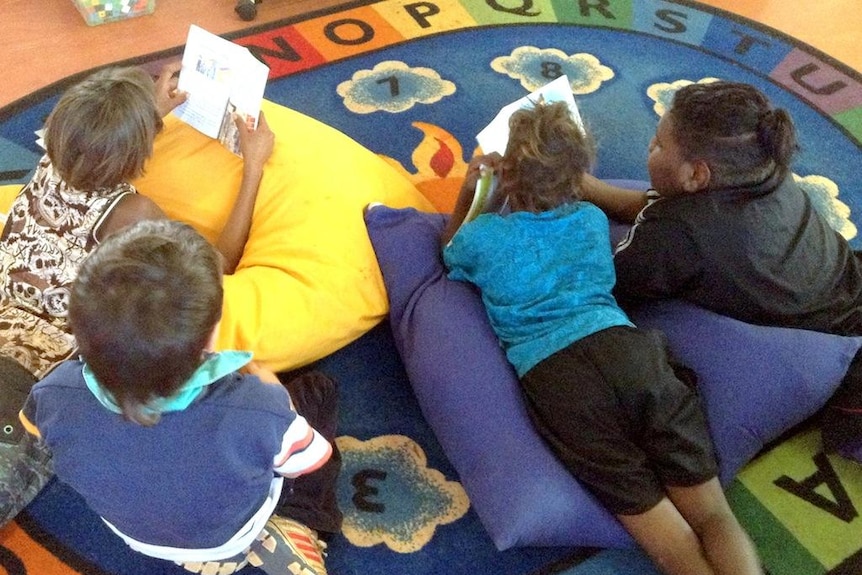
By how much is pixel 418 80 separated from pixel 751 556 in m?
1.68

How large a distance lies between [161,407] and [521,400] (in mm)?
717

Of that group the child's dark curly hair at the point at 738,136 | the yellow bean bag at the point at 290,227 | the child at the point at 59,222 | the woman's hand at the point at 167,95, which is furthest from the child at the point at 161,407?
the child's dark curly hair at the point at 738,136

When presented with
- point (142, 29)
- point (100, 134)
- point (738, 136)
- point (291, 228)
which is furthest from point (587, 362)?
point (142, 29)

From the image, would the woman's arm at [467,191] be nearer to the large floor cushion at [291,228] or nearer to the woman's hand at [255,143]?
the large floor cushion at [291,228]

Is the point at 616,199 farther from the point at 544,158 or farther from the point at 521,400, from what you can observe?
the point at 521,400

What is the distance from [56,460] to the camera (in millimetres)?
Result: 976

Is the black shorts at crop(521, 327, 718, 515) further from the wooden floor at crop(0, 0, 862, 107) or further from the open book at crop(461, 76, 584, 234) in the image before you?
the wooden floor at crop(0, 0, 862, 107)

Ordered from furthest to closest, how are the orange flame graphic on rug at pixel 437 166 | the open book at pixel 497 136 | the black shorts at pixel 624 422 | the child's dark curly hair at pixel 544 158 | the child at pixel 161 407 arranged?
the orange flame graphic on rug at pixel 437 166 → the open book at pixel 497 136 → the child's dark curly hair at pixel 544 158 → the black shorts at pixel 624 422 → the child at pixel 161 407

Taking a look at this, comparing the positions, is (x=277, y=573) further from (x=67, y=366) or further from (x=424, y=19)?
(x=424, y=19)

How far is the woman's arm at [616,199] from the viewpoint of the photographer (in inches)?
69.4

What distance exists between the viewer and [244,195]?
1.59 metres

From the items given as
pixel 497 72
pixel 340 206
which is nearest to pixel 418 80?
pixel 497 72

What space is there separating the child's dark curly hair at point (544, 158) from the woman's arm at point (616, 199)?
0.32 m

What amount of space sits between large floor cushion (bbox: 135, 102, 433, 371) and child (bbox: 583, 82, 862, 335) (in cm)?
57
